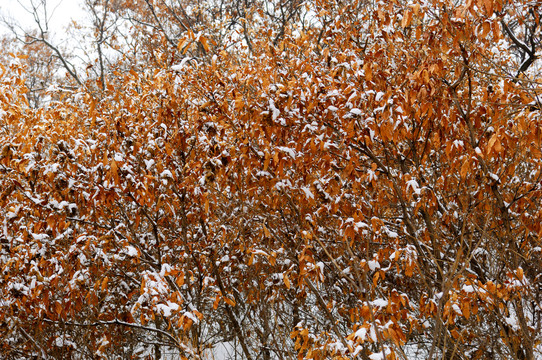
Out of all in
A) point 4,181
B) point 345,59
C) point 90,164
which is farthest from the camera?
point 90,164

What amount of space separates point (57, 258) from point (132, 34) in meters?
10.6


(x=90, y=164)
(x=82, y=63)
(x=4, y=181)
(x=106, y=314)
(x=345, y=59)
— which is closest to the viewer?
(x=4, y=181)

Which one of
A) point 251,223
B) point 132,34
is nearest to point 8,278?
point 251,223

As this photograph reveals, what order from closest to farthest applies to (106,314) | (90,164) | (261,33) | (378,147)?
(90,164) < (378,147) < (106,314) < (261,33)

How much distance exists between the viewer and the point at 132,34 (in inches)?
489

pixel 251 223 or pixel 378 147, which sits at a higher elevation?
pixel 378 147

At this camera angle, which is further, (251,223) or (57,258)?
(251,223)

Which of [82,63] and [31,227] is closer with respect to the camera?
[31,227]

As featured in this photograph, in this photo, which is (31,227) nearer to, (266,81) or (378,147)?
(266,81)

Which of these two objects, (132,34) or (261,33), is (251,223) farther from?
(132,34)

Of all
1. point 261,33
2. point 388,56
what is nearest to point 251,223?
point 388,56

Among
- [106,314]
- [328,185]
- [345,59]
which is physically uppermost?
[345,59]

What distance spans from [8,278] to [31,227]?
527mm

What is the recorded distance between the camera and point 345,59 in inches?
148
